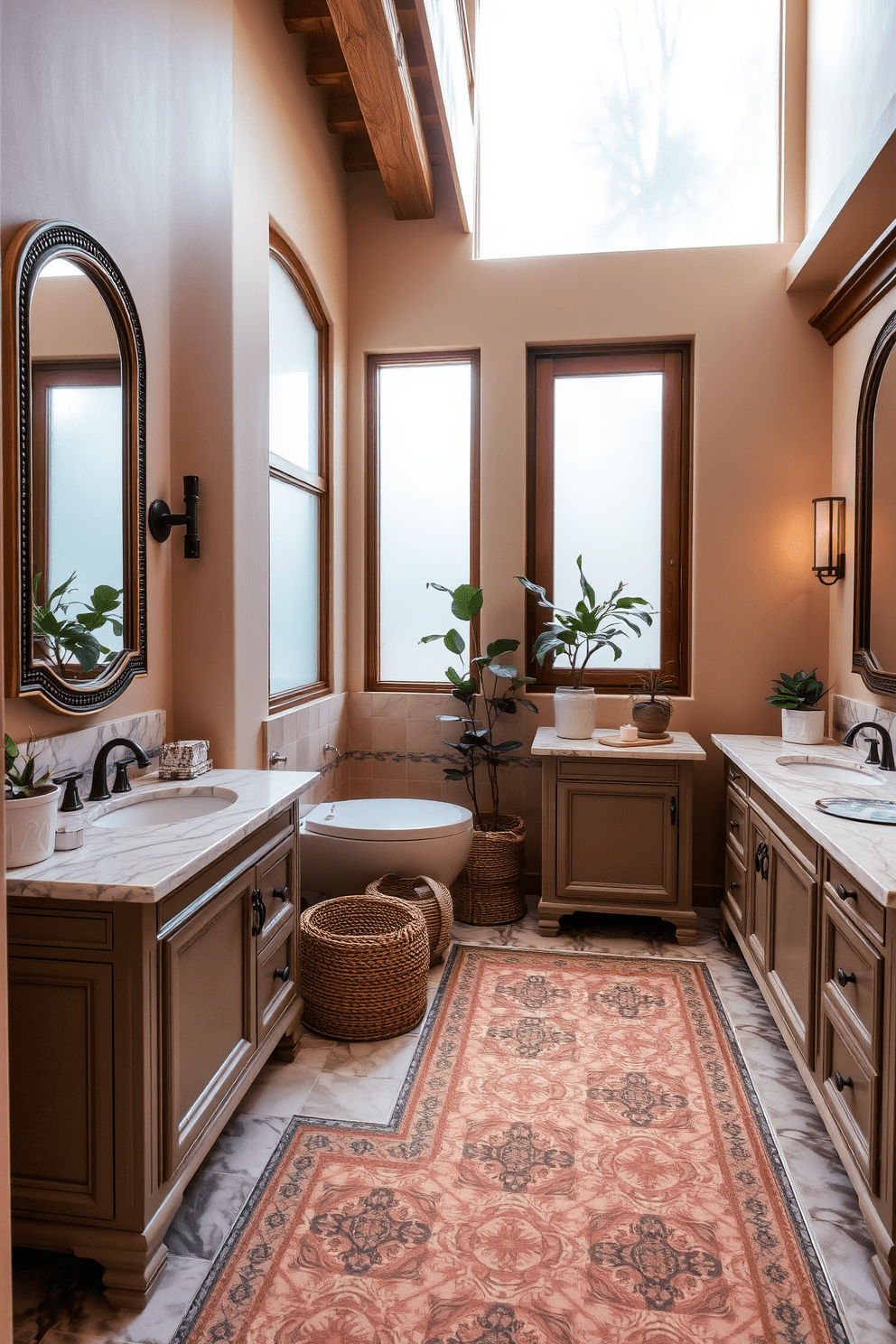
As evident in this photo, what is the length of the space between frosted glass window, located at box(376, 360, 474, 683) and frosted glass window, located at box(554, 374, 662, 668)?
469 mm

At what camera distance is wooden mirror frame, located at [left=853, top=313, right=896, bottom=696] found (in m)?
3.02

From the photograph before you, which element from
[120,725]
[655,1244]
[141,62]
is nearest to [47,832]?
[120,725]

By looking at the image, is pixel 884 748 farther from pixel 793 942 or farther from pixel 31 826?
pixel 31 826

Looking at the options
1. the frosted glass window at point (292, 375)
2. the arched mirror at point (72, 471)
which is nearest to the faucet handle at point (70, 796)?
the arched mirror at point (72, 471)

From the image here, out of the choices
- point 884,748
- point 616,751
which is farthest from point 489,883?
point 884,748

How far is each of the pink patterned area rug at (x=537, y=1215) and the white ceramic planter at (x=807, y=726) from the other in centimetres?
126

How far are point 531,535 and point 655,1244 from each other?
2957 millimetres

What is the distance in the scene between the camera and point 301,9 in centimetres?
307

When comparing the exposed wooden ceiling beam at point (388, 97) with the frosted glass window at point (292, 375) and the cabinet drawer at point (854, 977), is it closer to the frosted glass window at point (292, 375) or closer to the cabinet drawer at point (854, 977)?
the frosted glass window at point (292, 375)

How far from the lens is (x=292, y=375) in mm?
3438

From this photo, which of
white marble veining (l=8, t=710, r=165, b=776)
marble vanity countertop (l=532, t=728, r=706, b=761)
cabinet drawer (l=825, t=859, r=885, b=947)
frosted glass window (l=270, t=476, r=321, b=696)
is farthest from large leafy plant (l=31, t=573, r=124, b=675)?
cabinet drawer (l=825, t=859, r=885, b=947)

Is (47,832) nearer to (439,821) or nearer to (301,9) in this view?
(439,821)

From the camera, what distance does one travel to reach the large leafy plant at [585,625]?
3.68 meters

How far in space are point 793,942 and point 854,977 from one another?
0.50 metres
